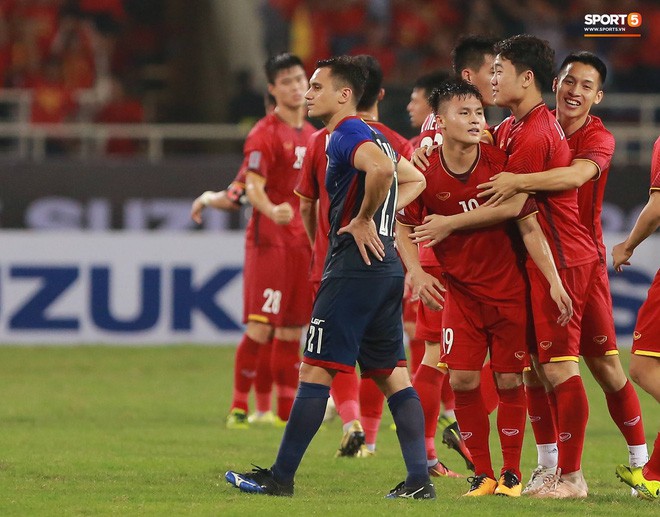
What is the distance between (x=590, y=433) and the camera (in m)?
10.4

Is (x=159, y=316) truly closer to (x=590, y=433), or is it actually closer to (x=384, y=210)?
(x=590, y=433)

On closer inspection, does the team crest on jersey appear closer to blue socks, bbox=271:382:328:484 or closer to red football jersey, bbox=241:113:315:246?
red football jersey, bbox=241:113:315:246

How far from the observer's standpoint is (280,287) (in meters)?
10.6

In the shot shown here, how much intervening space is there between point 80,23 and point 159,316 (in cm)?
654

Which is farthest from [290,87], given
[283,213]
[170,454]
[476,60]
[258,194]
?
[170,454]

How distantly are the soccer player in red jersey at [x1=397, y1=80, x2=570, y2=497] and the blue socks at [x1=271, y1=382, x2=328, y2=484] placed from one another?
0.77m

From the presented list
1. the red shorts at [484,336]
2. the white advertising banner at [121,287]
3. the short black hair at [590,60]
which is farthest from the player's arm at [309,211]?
the white advertising banner at [121,287]

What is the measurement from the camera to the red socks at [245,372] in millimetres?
10617

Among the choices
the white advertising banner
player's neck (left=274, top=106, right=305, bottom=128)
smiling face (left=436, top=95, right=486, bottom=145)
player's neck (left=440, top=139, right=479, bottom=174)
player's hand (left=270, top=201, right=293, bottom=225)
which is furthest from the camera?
the white advertising banner

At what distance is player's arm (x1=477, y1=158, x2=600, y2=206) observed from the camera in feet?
22.4

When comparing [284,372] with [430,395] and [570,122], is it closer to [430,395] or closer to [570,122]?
[430,395]

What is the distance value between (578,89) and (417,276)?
1308 millimetres

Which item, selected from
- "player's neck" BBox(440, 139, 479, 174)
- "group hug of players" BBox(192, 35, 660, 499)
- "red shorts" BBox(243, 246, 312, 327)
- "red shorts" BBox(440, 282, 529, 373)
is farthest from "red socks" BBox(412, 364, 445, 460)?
"red shorts" BBox(243, 246, 312, 327)

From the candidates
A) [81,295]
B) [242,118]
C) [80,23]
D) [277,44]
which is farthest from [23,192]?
[277,44]
